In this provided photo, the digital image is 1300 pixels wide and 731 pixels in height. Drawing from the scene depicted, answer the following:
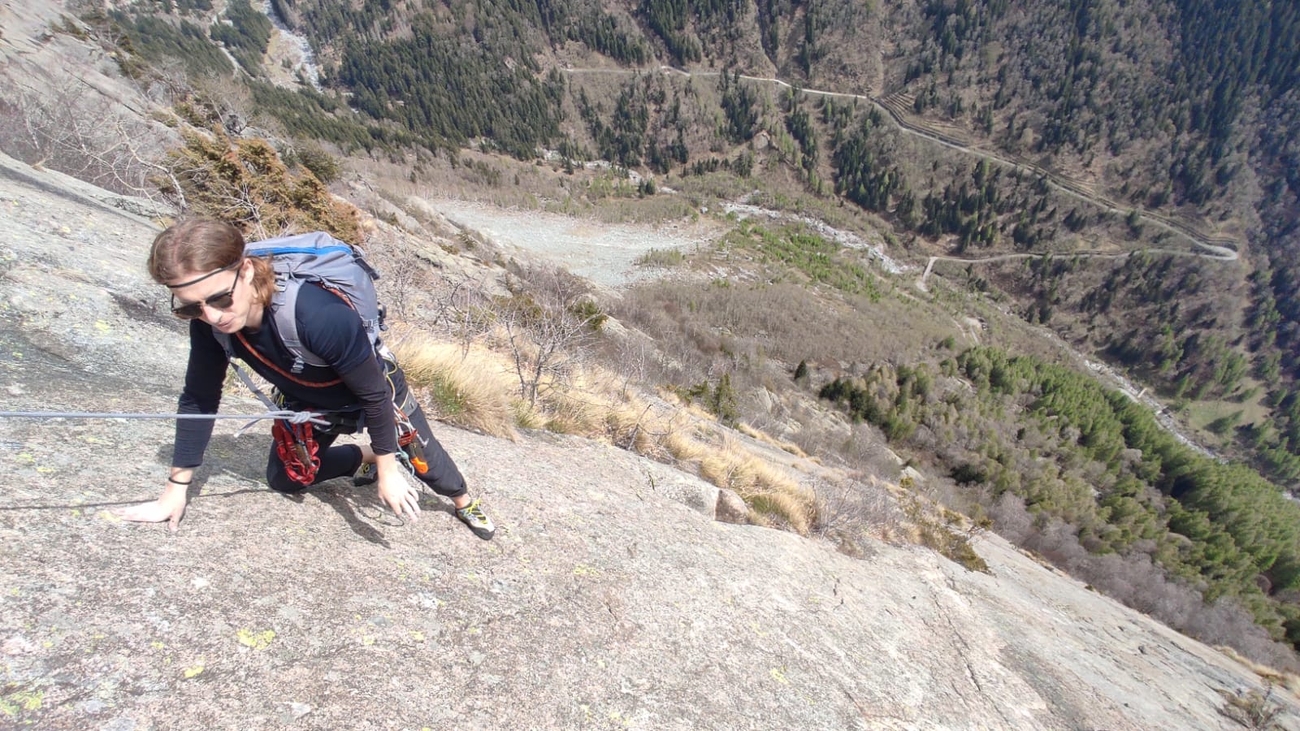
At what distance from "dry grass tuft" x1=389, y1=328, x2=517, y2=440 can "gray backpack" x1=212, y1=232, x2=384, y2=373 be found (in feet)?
8.27

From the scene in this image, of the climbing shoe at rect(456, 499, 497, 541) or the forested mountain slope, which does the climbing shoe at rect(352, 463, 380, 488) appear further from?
the forested mountain slope

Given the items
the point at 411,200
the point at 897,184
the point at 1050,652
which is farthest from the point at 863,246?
the point at 1050,652

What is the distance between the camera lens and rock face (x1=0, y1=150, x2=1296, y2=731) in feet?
5.40

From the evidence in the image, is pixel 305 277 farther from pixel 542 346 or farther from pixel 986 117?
pixel 986 117

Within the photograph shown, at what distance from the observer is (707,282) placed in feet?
130

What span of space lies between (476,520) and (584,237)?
43951 mm

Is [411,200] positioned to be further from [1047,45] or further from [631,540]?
[1047,45]

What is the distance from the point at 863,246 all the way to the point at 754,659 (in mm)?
71870

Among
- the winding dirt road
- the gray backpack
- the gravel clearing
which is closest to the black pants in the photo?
the gray backpack

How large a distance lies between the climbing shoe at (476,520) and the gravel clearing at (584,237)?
101 ft

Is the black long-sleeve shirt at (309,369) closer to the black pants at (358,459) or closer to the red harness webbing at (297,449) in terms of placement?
the red harness webbing at (297,449)

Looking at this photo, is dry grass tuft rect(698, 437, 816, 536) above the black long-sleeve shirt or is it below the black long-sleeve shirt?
below

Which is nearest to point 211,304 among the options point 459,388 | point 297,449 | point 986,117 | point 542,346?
point 297,449

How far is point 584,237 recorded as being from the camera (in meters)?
44.8
